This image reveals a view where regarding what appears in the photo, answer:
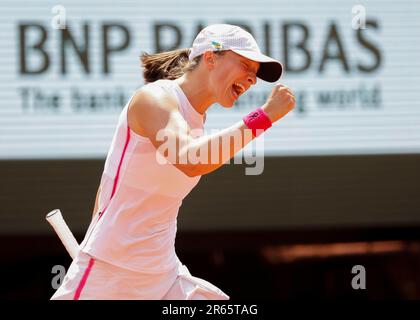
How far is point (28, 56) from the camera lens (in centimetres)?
670

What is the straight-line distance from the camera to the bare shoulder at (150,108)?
2.84 m

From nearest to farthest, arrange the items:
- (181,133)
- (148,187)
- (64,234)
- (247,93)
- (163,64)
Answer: (181,133) < (148,187) < (163,64) < (64,234) < (247,93)

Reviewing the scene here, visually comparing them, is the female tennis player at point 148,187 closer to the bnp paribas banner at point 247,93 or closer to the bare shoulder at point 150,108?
the bare shoulder at point 150,108

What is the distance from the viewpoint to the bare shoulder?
9.31 ft

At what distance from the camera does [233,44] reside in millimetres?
3020

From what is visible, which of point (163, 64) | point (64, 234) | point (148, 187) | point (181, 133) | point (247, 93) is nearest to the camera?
point (181, 133)

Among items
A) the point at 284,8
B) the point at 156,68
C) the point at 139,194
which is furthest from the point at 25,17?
the point at 139,194

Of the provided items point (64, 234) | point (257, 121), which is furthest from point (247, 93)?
point (257, 121)

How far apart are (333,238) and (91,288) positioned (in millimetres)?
4691

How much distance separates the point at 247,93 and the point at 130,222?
389 centimetres

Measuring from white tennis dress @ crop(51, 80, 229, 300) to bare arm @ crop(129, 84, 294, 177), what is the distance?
0.10 metres

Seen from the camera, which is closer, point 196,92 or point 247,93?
point 196,92

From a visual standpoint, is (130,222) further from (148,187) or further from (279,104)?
(279,104)

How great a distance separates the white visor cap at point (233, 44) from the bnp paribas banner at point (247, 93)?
3575mm
